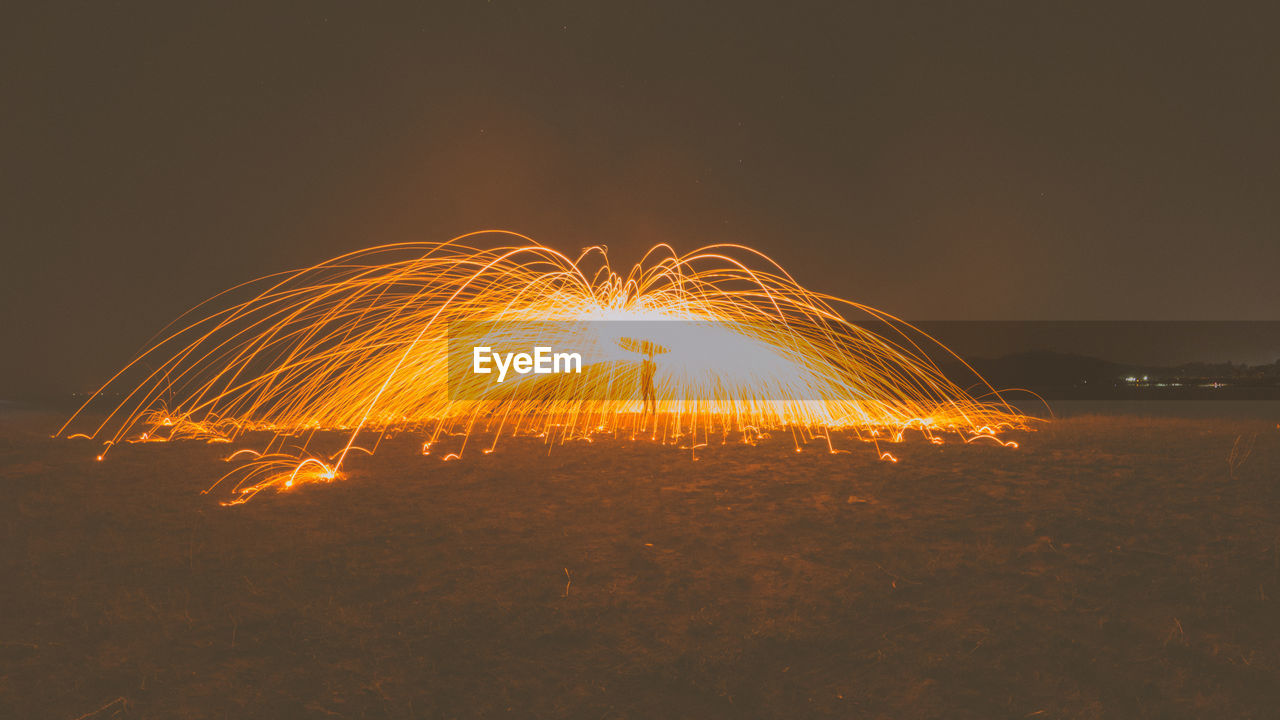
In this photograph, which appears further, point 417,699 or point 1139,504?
point 1139,504

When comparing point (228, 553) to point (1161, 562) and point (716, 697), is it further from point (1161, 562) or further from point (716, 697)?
point (1161, 562)

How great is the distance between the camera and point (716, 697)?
335cm

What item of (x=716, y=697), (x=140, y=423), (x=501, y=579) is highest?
(x=140, y=423)

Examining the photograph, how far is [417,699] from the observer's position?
3318mm

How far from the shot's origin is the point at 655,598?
4.32 metres

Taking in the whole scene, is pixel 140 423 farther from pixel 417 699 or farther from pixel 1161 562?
pixel 1161 562

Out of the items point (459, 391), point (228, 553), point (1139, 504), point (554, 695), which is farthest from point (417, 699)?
point (459, 391)

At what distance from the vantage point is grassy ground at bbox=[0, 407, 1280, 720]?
11.0 feet

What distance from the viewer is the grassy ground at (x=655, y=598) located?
336 cm

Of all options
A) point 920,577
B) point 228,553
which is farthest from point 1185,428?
point 228,553

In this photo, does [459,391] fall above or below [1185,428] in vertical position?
above

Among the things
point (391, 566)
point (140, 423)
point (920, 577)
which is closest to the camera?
point (920, 577)

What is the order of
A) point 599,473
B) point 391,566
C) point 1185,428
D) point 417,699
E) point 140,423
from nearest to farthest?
point 417,699
point 391,566
point 599,473
point 1185,428
point 140,423

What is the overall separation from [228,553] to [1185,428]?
43.5ft
